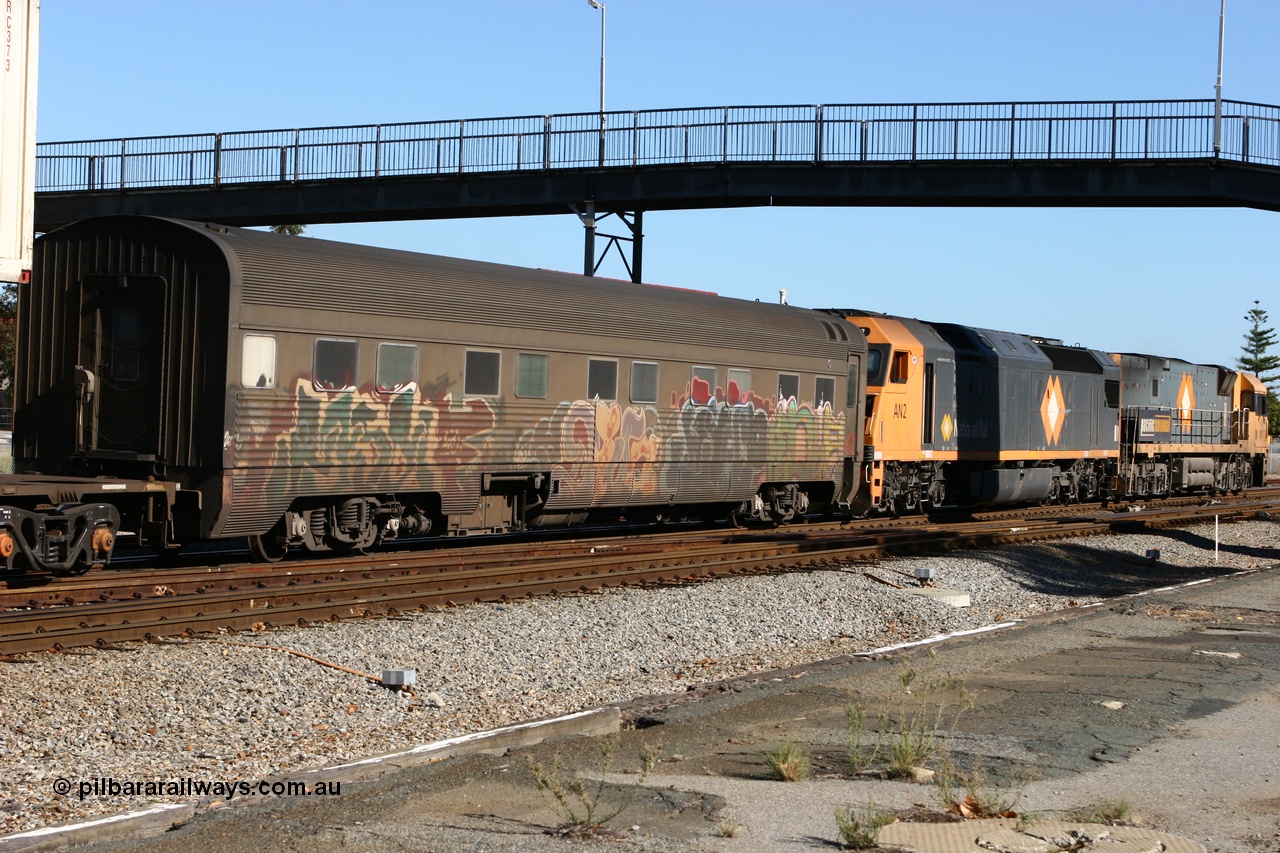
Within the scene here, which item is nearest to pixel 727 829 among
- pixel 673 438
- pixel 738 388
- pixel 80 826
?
pixel 80 826

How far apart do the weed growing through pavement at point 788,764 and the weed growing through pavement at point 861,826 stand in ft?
2.70

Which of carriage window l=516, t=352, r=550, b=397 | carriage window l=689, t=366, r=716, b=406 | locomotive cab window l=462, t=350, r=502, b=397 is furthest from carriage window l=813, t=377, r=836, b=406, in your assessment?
locomotive cab window l=462, t=350, r=502, b=397

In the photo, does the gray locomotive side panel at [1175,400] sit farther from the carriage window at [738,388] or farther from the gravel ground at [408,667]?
the gravel ground at [408,667]

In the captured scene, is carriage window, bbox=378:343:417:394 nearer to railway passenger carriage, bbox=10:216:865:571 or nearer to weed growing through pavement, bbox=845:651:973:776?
railway passenger carriage, bbox=10:216:865:571

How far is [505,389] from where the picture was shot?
54.9 feet

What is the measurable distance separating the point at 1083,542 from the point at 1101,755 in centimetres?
1540

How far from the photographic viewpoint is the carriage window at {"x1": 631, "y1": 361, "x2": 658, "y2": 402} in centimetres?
1864

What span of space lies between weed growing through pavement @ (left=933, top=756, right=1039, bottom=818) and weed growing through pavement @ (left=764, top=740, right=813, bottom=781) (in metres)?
0.71

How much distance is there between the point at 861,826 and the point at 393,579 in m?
8.42

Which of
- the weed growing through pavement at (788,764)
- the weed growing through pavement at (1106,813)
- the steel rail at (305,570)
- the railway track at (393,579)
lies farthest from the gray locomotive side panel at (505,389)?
the weed growing through pavement at (1106,813)

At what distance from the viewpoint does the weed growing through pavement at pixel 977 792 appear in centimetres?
640

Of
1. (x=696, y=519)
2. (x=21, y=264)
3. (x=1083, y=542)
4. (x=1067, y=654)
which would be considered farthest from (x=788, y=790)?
(x=1083, y=542)

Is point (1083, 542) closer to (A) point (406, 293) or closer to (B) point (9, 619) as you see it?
(A) point (406, 293)

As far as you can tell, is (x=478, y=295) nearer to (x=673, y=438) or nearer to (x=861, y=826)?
(x=673, y=438)
